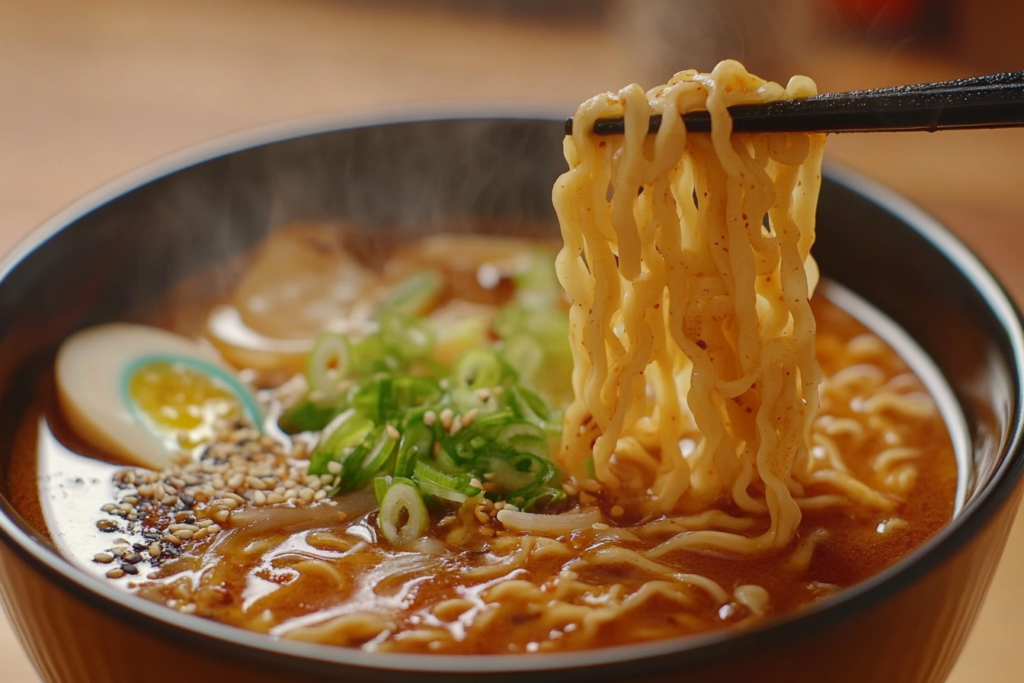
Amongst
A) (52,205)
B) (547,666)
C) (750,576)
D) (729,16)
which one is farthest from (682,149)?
(52,205)

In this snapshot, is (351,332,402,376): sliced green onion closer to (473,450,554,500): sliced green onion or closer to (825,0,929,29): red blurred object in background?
(473,450,554,500): sliced green onion

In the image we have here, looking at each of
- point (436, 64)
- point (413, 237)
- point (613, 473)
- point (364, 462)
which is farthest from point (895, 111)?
point (436, 64)

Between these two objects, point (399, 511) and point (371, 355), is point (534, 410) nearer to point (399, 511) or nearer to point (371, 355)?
point (399, 511)

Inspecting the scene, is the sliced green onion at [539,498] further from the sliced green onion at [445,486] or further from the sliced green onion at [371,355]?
the sliced green onion at [371,355]

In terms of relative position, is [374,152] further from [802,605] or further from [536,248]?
[802,605]

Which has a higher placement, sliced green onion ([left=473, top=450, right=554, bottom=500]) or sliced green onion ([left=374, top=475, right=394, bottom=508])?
sliced green onion ([left=473, top=450, right=554, bottom=500])

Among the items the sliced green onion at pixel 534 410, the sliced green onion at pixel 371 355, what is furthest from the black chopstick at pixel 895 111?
the sliced green onion at pixel 371 355

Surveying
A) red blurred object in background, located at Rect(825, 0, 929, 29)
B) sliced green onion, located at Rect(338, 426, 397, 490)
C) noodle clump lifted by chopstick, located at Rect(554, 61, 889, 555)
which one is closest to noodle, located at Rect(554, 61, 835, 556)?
noodle clump lifted by chopstick, located at Rect(554, 61, 889, 555)
